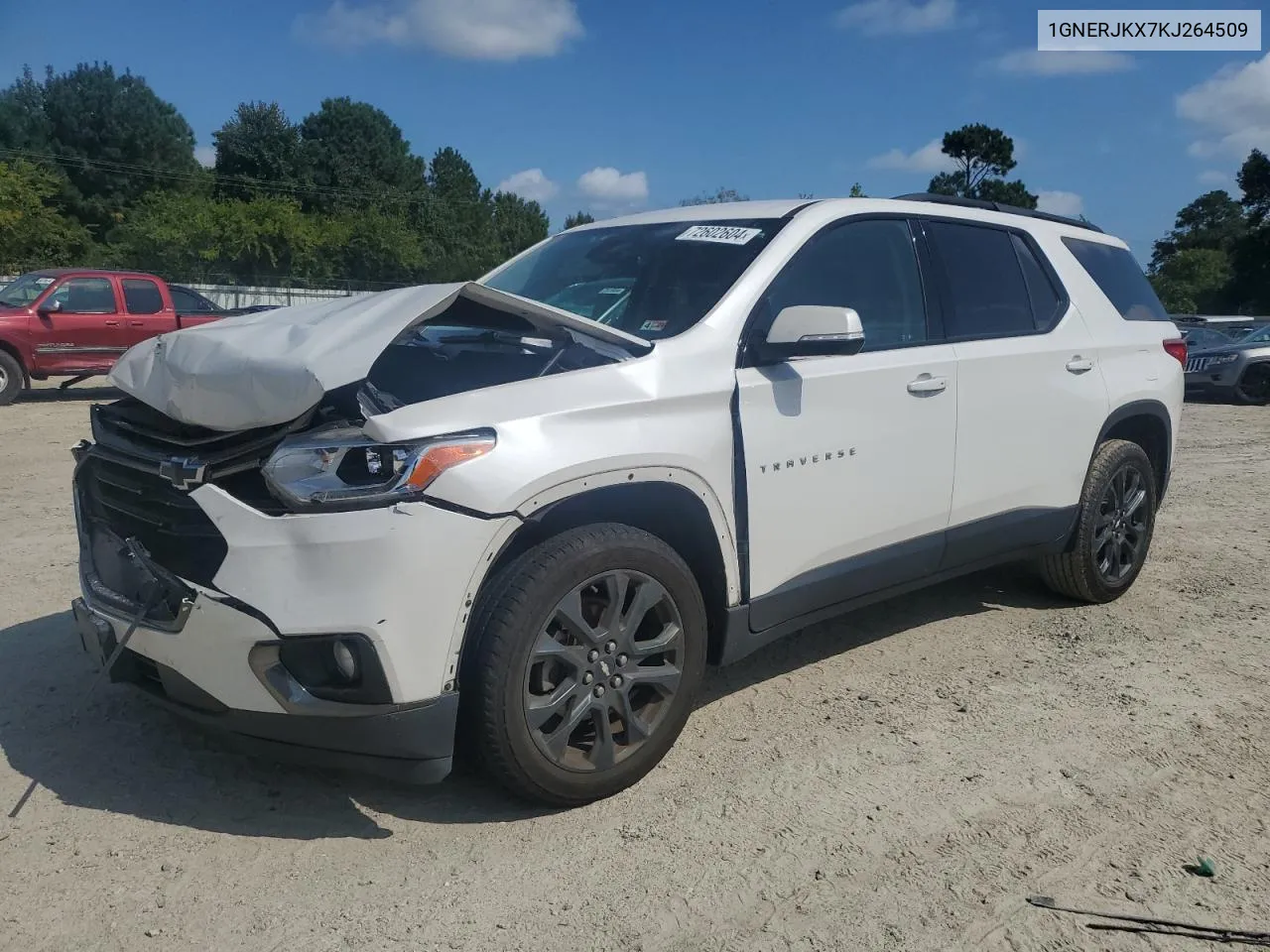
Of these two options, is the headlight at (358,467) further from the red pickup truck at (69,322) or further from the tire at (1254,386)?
the tire at (1254,386)

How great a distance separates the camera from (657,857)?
278cm

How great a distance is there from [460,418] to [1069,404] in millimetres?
3071

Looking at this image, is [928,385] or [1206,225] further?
[1206,225]

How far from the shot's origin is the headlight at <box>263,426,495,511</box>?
2547 mm

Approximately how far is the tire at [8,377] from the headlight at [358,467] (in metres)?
13.4

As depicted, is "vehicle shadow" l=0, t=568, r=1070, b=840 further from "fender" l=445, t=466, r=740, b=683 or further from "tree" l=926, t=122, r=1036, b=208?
"tree" l=926, t=122, r=1036, b=208

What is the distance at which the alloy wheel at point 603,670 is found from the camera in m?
2.85

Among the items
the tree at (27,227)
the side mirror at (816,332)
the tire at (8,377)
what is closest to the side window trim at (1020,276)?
the side mirror at (816,332)

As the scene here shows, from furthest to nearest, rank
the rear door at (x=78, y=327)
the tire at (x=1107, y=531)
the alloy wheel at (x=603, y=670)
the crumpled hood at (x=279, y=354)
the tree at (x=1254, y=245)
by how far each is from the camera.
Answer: the tree at (x=1254, y=245)
the rear door at (x=78, y=327)
the tire at (x=1107, y=531)
the alloy wheel at (x=603, y=670)
the crumpled hood at (x=279, y=354)

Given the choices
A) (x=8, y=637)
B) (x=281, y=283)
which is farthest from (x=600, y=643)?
(x=281, y=283)

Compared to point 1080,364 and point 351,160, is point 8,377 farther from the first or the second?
point 351,160

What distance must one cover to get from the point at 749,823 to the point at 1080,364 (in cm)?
281

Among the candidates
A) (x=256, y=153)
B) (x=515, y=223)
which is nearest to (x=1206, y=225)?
(x=515, y=223)

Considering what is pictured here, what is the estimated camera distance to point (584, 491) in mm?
2857
